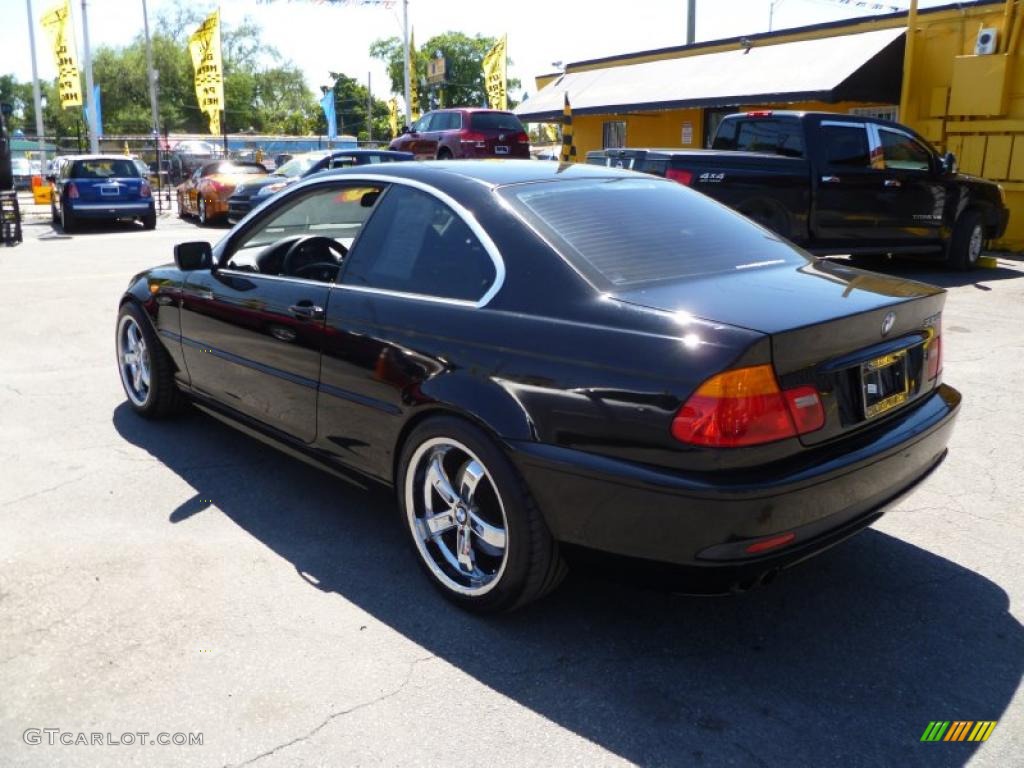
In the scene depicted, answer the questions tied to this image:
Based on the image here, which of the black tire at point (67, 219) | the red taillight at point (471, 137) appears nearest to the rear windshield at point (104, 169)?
the black tire at point (67, 219)

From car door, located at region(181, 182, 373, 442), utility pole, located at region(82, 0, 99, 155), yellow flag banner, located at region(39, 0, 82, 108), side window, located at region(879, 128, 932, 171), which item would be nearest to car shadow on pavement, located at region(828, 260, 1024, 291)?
side window, located at region(879, 128, 932, 171)

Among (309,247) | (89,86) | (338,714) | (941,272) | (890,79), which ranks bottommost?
(338,714)

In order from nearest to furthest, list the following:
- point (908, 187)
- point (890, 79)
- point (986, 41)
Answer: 1. point (908, 187)
2. point (986, 41)
3. point (890, 79)

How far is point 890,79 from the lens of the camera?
50.5ft

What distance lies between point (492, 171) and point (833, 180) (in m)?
7.75

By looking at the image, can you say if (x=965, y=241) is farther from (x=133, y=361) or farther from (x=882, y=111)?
(x=133, y=361)

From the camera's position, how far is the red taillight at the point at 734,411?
A: 8.10 feet

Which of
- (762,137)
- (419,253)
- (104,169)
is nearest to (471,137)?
(104,169)

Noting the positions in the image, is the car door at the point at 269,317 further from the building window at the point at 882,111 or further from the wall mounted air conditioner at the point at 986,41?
the building window at the point at 882,111

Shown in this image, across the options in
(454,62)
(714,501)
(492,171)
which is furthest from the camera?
(454,62)

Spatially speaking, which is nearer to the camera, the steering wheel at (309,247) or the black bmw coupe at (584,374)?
the black bmw coupe at (584,374)

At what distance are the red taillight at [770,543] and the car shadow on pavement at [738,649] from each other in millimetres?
321

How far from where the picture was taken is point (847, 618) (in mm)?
3064

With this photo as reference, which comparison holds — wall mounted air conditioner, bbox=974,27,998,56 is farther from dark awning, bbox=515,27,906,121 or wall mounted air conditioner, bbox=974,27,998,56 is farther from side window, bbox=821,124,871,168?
side window, bbox=821,124,871,168
